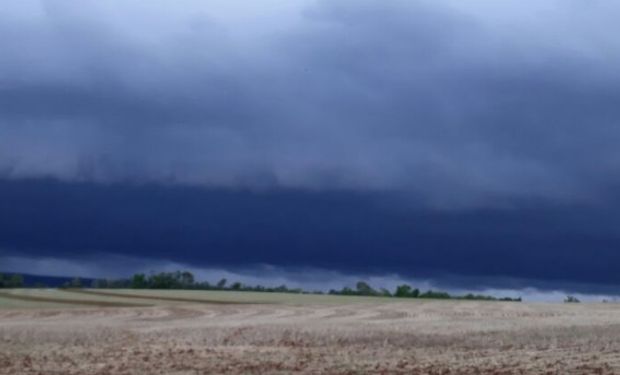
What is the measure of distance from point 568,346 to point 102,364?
526 inches

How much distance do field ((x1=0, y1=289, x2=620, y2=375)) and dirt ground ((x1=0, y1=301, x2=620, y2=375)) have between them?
4 cm

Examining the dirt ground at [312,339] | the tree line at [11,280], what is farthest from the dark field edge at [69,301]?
the tree line at [11,280]

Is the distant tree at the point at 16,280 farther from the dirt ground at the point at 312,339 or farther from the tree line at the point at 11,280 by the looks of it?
the dirt ground at the point at 312,339

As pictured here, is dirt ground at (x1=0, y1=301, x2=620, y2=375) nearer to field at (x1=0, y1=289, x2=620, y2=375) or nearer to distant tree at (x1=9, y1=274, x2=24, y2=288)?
field at (x1=0, y1=289, x2=620, y2=375)

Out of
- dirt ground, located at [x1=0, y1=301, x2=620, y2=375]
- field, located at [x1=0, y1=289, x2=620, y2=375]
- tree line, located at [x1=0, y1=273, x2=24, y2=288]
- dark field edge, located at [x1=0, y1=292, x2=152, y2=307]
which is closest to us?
dirt ground, located at [x1=0, y1=301, x2=620, y2=375]

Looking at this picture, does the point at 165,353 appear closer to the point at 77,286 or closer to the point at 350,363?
the point at 350,363

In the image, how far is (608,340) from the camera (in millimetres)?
39812

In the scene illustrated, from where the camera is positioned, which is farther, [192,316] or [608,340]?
[192,316]

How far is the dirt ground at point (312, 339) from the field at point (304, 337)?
4cm

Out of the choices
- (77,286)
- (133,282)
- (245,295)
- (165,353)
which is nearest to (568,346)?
(165,353)

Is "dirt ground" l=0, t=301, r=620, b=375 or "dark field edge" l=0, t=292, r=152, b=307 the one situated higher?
"dark field edge" l=0, t=292, r=152, b=307

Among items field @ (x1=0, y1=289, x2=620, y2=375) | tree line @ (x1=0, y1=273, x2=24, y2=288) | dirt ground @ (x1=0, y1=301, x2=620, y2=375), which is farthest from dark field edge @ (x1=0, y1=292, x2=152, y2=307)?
tree line @ (x1=0, y1=273, x2=24, y2=288)

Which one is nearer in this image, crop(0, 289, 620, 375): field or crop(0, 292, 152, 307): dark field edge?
crop(0, 289, 620, 375): field

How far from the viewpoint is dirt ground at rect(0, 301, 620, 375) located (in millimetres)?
31844
